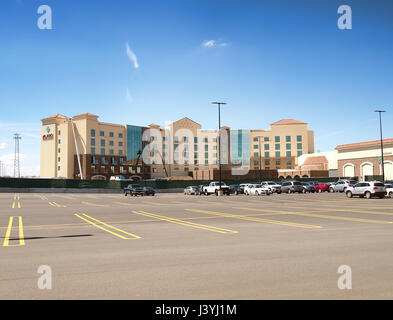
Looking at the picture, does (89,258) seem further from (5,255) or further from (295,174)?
(295,174)

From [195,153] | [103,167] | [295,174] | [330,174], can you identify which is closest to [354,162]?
[330,174]

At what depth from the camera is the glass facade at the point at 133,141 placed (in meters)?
112

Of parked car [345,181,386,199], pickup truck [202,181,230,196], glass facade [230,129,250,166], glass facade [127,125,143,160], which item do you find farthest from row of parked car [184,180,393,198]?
glass facade [230,129,250,166]

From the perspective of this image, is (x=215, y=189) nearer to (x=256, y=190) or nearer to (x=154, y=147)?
(x=256, y=190)

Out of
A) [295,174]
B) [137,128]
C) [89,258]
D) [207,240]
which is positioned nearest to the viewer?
[89,258]

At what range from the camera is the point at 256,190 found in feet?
167

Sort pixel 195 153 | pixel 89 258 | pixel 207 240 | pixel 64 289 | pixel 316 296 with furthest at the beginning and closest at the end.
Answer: pixel 195 153
pixel 207 240
pixel 89 258
pixel 64 289
pixel 316 296

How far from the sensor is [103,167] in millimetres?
106938

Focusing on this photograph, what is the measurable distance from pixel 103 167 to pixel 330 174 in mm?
61803

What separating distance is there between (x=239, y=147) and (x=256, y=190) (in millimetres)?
71913

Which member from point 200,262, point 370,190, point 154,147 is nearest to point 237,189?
point 370,190

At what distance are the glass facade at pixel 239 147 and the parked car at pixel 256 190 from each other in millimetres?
68425

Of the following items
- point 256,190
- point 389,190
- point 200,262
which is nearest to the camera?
point 200,262

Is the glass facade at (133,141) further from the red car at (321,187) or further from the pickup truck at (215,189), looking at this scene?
the red car at (321,187)
